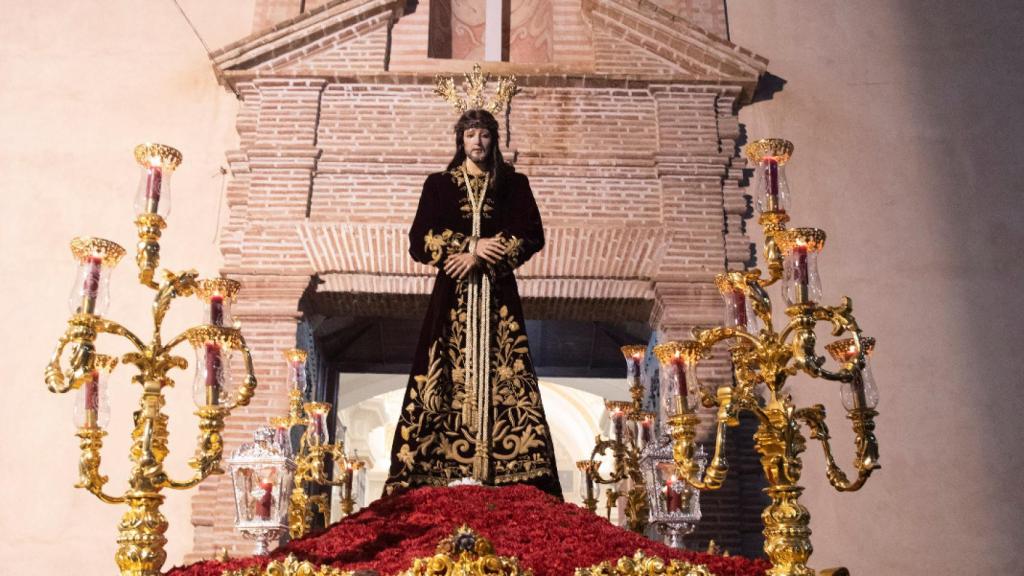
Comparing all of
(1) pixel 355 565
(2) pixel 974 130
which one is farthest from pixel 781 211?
(2) pixel 974 130

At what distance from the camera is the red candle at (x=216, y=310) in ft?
11.8

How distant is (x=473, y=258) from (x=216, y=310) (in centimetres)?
103

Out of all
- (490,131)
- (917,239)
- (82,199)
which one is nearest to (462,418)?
(490,131)

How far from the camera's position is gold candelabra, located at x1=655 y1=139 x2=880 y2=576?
3.17 meters

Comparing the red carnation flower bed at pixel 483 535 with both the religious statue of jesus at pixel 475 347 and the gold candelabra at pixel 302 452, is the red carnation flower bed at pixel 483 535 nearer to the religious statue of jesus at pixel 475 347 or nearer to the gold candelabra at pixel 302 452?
the religious statue of jesus at pixel 475 347

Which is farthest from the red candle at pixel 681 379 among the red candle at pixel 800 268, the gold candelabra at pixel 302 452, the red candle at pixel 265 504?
the gold candelabra at pixel 302 452

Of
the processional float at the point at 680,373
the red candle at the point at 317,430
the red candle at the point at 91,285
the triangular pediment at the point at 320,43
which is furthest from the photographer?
the triangular pediment at the point at 320,43

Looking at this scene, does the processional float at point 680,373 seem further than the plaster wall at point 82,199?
No

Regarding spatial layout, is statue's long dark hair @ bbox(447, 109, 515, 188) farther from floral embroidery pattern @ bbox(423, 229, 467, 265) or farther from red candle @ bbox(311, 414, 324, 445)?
red candle @ bbox(311, 414, 324, 445)

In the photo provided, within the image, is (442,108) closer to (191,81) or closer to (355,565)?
(191,81)

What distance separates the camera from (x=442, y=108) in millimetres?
6871

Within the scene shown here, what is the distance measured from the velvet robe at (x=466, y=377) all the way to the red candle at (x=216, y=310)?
0.82 meters

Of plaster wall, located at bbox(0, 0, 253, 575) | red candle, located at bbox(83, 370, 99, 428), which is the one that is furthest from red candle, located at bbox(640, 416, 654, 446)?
red candle, located at bbox(83, 370, 99, 428)

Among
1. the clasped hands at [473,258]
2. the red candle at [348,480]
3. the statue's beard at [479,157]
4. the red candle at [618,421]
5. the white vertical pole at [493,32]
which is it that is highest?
the white vertical pole at [493,32]
